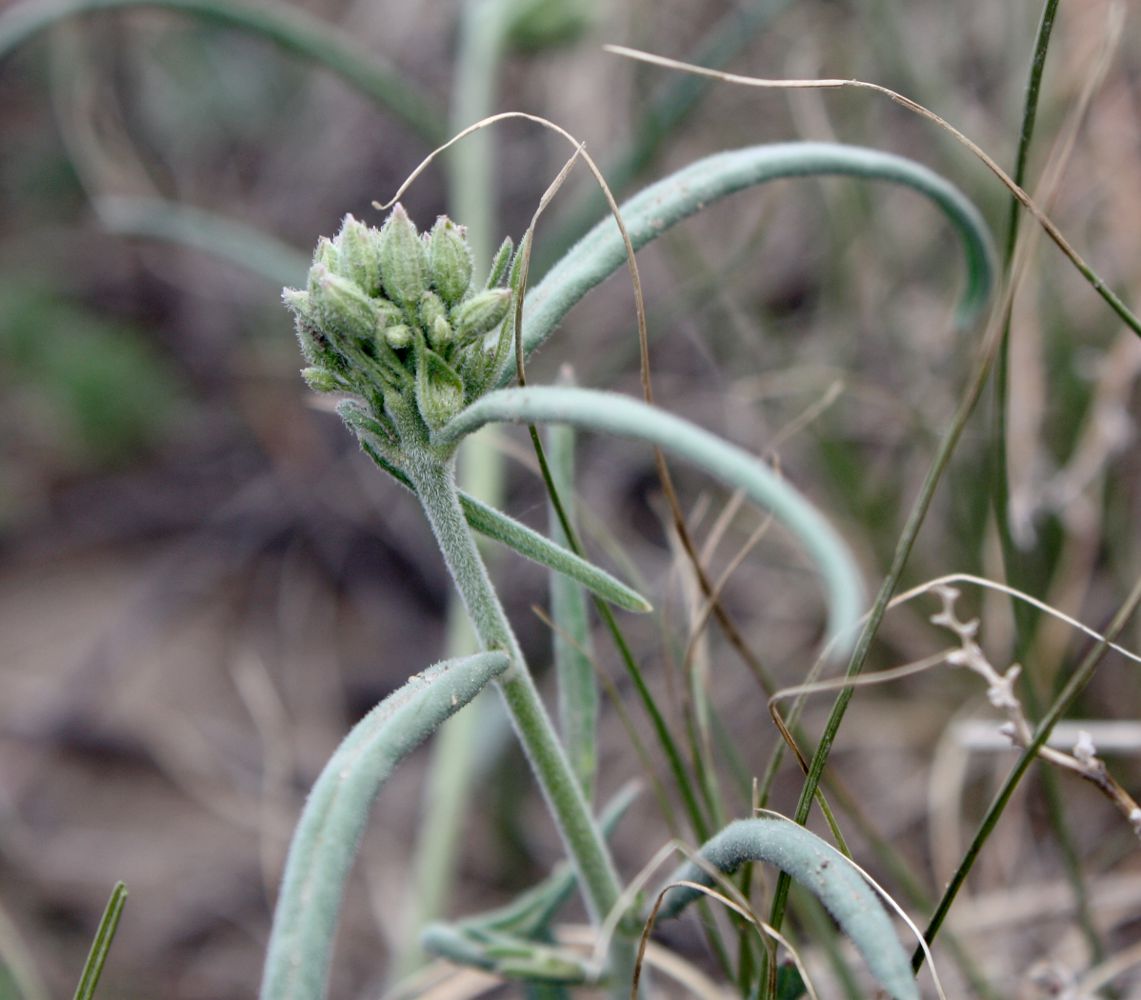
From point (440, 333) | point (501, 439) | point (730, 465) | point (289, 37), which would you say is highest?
point (289, 37)

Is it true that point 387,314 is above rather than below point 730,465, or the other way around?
above

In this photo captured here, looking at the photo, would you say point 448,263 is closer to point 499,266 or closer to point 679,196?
point 499,266

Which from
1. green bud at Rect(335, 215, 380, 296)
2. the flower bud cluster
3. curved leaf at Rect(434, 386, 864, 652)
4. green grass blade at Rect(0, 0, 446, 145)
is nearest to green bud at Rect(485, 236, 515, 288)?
the flower bud cluster

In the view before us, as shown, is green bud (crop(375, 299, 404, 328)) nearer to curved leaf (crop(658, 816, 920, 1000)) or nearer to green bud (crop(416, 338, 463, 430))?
green bud (crop(416, 338, 463, 430))

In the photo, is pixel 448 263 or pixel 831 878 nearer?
pixel 831 878

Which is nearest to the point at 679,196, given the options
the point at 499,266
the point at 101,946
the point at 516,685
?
the point at 499,266

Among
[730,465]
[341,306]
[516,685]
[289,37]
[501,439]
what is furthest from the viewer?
[289,37]
